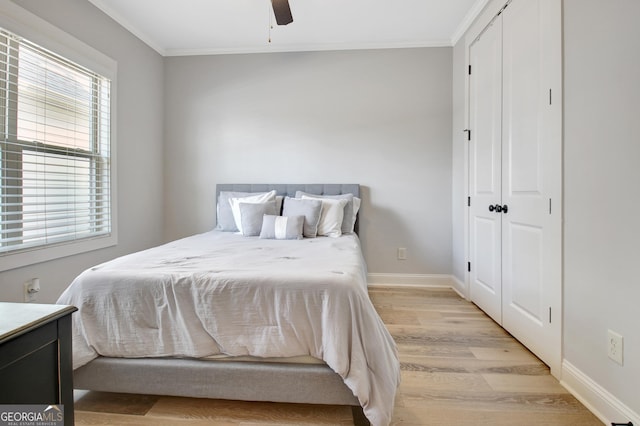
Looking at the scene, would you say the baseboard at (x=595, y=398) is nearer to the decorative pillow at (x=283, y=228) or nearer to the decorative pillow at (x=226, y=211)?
the decorative pillow at (x=283, y=228)

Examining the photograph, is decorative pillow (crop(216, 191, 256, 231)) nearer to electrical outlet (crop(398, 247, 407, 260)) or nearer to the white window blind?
the white window blind

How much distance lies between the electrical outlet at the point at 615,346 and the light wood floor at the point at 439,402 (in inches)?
12.4

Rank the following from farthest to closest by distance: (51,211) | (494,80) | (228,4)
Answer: (228,4) → (494,80) → (51,211)

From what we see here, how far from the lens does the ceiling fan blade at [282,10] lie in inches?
78.7

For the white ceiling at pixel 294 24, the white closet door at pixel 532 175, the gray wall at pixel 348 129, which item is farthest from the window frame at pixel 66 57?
the white closet door at pixel 532 175

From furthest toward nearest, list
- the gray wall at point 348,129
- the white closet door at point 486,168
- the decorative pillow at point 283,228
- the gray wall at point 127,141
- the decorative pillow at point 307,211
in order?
the gray wall at point 348,129 → the decorative pillow at point 307,211 → the decorative pillow at point 283,228 → the white closet door at point 486,168 → the gray wall at point 127,141

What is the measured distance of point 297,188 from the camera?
330cm

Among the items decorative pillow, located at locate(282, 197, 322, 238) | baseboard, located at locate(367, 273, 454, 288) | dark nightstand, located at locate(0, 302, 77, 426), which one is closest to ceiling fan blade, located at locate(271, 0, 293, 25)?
decorative pillow, located at locate(282, 197, 322, 238)

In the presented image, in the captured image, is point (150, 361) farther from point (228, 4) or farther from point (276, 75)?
point (276, 75)

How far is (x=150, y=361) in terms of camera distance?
1.36 metres

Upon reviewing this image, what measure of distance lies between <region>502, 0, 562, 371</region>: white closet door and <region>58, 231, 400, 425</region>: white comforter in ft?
3.62

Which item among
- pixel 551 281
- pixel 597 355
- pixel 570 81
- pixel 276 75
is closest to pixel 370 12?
pixel 276 75

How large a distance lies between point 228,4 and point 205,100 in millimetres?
1138

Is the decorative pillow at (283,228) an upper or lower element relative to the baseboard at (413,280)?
upper
